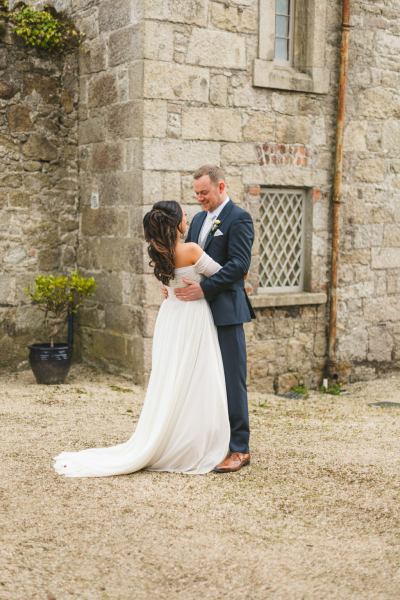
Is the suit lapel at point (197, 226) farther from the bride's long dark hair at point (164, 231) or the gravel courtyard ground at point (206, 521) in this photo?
the gravel courtyard ground at point (206, 521)

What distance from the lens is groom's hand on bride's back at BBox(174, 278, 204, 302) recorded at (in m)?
5.52

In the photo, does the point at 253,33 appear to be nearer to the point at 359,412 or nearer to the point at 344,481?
the point at 359,412

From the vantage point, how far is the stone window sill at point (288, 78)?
347 inches

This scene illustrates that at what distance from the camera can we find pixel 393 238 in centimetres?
1020

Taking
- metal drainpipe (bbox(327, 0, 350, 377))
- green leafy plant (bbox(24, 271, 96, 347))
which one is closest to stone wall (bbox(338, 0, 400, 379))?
metal drainpipe (bbox(327, 0, 350, 377))

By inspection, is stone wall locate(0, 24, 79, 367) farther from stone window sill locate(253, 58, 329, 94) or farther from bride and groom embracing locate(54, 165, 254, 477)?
bride and groom embracing locate(54, 165, 254, 477)

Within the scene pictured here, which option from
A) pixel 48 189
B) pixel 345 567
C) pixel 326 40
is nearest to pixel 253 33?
pixel 326 40

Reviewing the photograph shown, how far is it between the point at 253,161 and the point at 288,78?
0.99 m

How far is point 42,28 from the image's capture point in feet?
28.9

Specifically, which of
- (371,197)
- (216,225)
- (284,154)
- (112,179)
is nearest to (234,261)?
(216,225)

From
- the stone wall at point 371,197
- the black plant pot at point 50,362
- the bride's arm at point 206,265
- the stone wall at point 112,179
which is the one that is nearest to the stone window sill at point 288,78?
the stone wall at point 371,197

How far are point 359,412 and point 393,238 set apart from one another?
2.74 m

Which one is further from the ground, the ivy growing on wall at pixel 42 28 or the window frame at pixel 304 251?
the ivy growing on wall at pixel 42 28

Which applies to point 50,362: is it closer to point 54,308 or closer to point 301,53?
point 54,308
